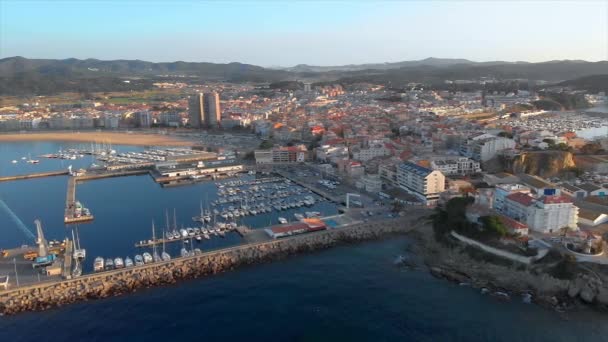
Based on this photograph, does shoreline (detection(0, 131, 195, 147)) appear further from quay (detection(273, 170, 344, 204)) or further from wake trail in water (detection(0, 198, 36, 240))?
wake trail in water (detection(0, 198, 36, 240))

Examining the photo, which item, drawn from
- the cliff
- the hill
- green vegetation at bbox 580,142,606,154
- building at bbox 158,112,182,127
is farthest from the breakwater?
the hill

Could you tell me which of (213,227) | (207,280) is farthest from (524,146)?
(207,280)

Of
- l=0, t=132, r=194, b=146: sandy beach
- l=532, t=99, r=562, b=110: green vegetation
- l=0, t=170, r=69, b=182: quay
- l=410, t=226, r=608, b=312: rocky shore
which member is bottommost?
l=410, t=226, r=608, b=312: rocky shore

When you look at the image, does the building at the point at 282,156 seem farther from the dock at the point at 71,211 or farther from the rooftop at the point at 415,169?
the dock at the point at 71,211

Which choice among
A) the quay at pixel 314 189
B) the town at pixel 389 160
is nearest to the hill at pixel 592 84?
the town at pixel 389 160

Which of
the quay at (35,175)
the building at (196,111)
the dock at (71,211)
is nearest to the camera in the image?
the dock at (71,211)

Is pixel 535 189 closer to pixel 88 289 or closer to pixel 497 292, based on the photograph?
pixel 497 292
